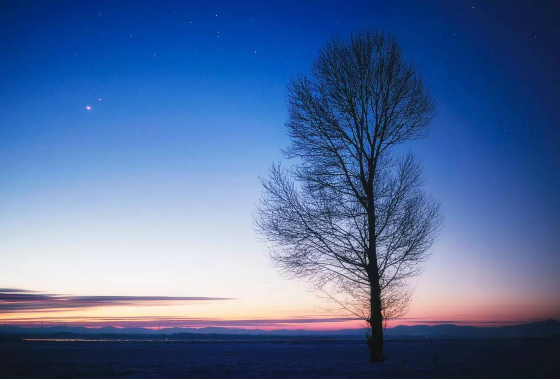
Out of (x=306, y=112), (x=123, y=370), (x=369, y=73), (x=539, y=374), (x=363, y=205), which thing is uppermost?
(x=369, y=73)

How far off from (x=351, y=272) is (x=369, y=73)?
774 cm

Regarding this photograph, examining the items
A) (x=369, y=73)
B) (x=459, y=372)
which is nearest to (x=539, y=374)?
(x=459, y=372)

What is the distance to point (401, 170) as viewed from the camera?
15273mm

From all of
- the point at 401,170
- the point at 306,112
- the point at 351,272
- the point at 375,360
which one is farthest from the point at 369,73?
the point at 375,360

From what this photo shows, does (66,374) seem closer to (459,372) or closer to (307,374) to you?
(307,374)

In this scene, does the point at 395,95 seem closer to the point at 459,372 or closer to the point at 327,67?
the point at 327,67

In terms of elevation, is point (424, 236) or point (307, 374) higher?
point (424, 236)

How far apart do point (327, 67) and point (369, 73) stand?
1673 millimetres

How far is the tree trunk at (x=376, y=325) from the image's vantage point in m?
13.6

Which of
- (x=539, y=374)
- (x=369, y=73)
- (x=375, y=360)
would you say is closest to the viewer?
(x=539, y=374)

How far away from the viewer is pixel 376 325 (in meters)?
13.6

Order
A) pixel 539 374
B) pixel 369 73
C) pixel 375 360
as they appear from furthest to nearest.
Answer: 1. pixel 369 73
2. pixel 375 360
3. pixel 539 374

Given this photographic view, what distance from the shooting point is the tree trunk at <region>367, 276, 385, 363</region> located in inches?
534

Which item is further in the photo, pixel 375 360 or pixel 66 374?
pixel 375 360
